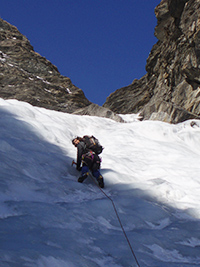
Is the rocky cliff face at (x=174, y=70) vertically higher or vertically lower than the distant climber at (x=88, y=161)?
higher

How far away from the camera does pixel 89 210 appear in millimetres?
3672

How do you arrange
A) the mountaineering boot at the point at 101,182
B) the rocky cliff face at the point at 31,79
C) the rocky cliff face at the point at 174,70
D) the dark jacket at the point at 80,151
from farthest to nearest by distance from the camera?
1. the rocky cliff face at the point at 31,79
2. the rocky cliff face at the point at 174,70
3. the dark jacket at the point at 80,151
4. the mountaineering boot at the point at 101,182

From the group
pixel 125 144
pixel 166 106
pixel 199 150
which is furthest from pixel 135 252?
pixel 166 106

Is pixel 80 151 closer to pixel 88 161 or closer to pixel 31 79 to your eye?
pixel 88 161

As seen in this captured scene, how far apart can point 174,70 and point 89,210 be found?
77.2 feet

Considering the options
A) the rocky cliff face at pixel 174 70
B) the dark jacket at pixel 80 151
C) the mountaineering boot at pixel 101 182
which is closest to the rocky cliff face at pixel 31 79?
the rocky cliff face at pixel 174 70

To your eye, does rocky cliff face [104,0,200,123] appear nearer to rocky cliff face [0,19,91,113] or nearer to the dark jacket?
rocky cliff face [0,19,91,113]

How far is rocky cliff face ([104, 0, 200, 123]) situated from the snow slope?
10324mm

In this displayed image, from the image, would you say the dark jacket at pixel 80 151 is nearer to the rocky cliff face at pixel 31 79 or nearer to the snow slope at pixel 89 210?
the snow slope at pixel 89 210

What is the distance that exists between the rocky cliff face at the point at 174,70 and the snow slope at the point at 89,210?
406 inches

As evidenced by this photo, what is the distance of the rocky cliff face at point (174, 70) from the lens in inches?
690

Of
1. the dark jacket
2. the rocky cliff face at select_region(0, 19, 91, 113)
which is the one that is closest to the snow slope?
the dark jacket

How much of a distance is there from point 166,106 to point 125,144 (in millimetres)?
7642

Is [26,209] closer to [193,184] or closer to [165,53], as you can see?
[193,184]
